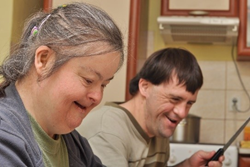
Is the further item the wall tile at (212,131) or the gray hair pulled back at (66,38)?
the wall tile at (212,131)

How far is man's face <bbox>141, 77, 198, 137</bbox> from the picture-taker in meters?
1.71

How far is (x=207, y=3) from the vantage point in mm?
2834

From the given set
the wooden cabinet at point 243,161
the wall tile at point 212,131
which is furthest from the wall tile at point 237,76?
the wooden cabinet at point 243,161

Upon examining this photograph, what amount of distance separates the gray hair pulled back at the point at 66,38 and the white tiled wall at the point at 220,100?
2.12m

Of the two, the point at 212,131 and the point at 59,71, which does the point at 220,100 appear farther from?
the point at 59,71

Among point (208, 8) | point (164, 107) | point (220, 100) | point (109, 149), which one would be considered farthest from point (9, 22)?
point (220, 100)

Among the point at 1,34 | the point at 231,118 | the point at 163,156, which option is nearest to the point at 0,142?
the point at 163,156

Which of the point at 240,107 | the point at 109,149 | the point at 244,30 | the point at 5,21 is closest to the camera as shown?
the point at 109,149

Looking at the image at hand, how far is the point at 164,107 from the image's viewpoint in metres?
1.73

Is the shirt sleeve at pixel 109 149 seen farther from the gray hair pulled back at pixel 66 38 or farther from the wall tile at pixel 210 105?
the wall tile at pixel 210 105

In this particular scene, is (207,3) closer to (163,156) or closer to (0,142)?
(163,156)

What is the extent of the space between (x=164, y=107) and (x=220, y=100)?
1405 millimetres

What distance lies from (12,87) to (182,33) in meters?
2.02

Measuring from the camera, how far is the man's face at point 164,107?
1708 millimetres
